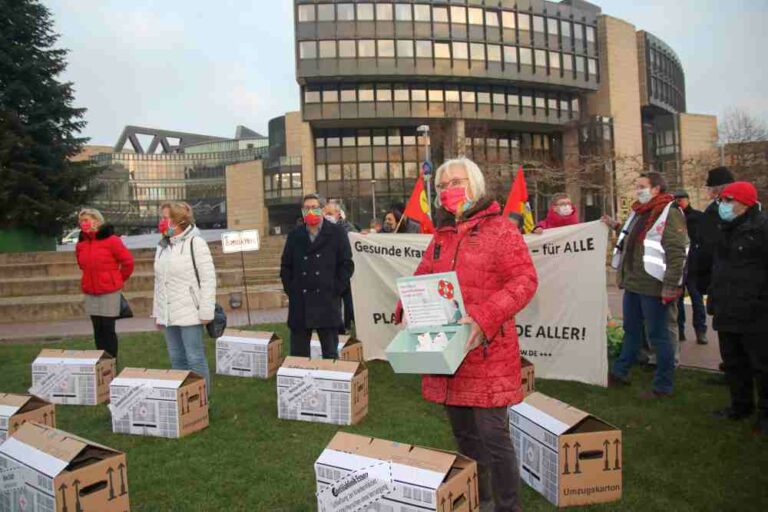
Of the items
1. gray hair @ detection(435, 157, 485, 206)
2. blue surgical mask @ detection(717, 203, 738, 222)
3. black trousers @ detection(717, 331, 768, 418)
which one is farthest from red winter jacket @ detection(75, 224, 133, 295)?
black trousers @ detection(717, 331, 768, 418)

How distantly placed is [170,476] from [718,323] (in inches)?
179

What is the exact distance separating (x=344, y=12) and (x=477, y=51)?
12395 millimetres

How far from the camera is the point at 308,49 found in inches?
2004

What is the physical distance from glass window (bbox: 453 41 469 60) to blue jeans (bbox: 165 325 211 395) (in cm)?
5154

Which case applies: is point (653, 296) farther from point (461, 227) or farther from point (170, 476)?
point (170, 476)

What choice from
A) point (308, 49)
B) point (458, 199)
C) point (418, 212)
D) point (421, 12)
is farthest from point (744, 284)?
point (421, 12)

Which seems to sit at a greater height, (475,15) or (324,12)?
(475,15)

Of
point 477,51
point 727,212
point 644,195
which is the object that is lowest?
point 727,212

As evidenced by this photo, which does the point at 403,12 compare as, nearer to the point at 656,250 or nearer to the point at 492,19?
the point at 492,19

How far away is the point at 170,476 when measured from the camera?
4.41m

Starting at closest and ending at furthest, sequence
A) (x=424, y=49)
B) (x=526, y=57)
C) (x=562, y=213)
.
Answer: (x=562, y=213) < (x=424, y=49) < (x=526, y=57)

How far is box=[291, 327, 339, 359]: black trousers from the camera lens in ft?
20.5

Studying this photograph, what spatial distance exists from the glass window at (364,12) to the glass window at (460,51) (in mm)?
7878

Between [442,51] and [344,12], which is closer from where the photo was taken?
[344,12]
